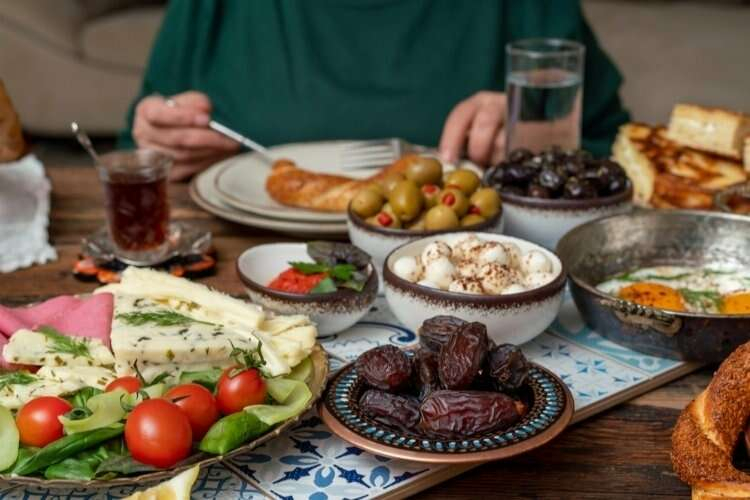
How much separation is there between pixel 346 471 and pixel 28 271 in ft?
2.85

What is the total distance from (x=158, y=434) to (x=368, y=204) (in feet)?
2.32

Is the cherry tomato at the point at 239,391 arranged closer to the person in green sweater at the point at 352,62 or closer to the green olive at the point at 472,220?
the green olive at the point at 472,220

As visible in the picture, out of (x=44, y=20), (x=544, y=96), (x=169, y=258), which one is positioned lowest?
(x=44, y=20)

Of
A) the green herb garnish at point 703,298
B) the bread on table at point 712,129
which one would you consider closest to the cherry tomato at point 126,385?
the green herb garnish at point 703,298

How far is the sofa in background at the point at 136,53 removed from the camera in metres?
4.28

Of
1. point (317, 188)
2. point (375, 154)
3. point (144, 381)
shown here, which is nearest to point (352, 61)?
point (375, 154)

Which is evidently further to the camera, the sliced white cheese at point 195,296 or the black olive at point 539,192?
the black olive at point 539,192

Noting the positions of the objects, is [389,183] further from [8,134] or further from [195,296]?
[8,134]

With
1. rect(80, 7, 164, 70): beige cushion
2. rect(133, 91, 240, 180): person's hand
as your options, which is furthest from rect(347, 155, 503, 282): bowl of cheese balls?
rect(80, 7, 164, 70): beige cushion

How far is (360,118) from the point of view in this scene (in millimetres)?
2492

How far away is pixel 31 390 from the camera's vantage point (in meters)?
1.04

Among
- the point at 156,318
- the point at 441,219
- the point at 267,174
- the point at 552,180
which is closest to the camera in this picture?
the point at 156,318

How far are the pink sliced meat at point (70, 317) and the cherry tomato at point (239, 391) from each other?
0.61ft

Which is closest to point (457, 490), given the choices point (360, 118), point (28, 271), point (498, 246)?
point (498, 246)
